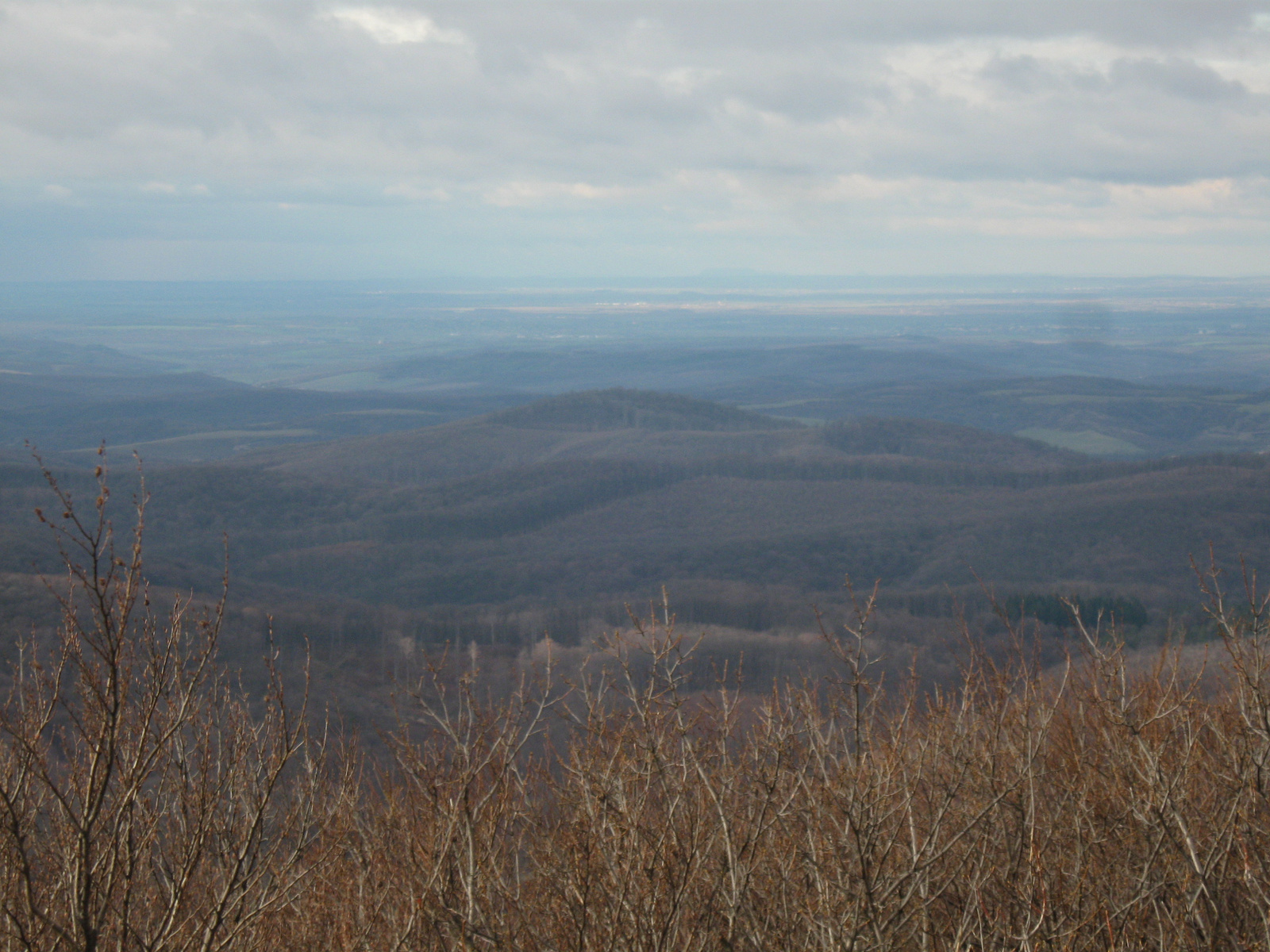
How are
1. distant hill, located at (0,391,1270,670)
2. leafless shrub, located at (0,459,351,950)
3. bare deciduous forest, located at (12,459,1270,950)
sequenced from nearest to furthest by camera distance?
1. leafless shrub, located at (0,459,351,950)
2. bare deciduous forest, located at (12,459,1270,950)
3. distant hill, located at (0,391,1270,670)

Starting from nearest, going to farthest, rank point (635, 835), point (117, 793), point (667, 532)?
point (635, 835)
point (117, 793)
point (667, 532)

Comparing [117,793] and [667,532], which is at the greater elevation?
[117,793]

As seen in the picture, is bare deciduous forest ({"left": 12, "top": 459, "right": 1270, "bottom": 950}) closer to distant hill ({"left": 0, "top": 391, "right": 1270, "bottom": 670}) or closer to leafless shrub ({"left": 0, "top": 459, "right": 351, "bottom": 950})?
leafless shrub ({"left": 0, "top": 459, "right": 351, "bottom": 950})

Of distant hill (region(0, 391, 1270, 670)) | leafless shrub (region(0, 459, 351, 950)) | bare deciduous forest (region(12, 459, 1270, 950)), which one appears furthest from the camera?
distant hill (region(0, 391, 1270, 670))

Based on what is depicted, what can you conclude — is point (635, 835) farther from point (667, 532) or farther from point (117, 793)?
point (667, 532)

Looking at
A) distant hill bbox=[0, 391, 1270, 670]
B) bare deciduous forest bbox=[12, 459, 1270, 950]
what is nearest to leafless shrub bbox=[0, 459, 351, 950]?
bare deciduous forest bbox=[12, 459, 1270, 950]

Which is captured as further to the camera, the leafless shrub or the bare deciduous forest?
the bare deciduous forest

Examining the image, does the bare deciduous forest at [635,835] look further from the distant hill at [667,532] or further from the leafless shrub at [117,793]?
the distant hill at [667,532]

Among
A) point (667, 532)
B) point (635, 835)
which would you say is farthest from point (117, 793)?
point (667, 532)

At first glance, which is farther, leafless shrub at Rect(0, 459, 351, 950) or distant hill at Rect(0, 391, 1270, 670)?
distant hill at Rect(0, 391, 1270, 670)

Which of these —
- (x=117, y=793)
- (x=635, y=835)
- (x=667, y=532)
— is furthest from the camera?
(x=667, y=532)

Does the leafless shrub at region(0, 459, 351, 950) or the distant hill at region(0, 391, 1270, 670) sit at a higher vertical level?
the leafless shrub at region(0, 459, 351, 950)

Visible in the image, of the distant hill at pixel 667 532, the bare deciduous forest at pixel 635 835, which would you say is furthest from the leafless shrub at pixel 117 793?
the distant hill at pixel 667 532
